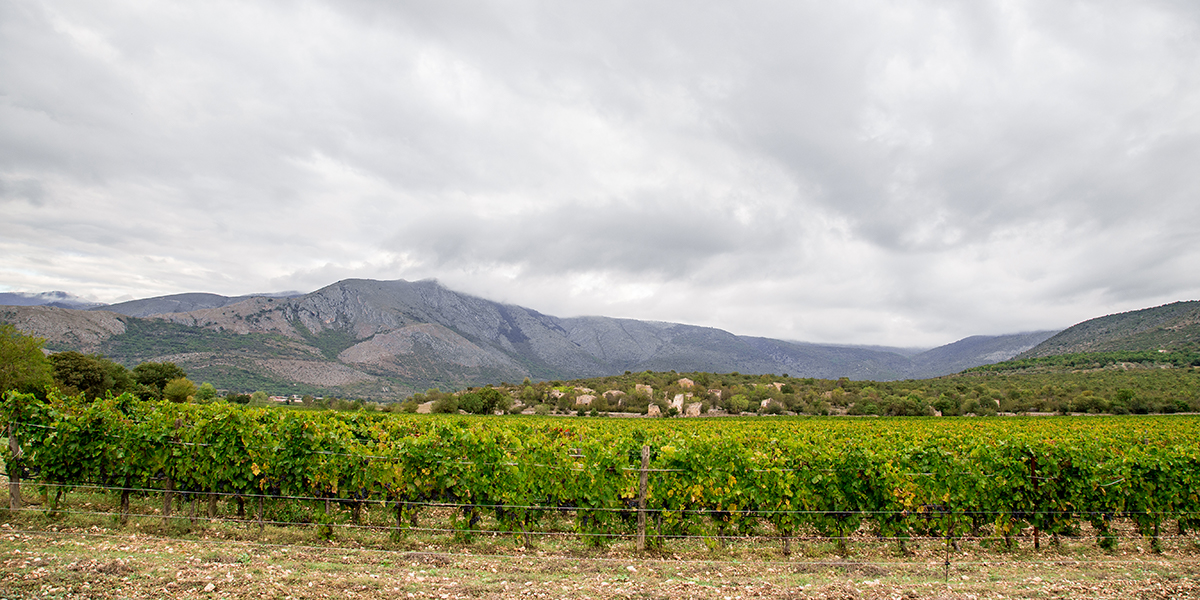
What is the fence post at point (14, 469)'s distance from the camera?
36.2 feet

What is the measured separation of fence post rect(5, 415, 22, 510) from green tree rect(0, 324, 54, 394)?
54641 millimetres

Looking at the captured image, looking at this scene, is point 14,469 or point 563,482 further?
point 563,482

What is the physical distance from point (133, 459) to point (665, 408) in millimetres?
101542

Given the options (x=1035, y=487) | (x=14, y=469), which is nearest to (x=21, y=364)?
(x=14, y=469)

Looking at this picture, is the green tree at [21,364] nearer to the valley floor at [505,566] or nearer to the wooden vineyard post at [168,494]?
the valley floor at [505,566]

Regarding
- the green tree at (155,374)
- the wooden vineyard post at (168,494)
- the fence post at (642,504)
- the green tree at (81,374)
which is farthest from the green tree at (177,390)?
the fence post at (642,504)

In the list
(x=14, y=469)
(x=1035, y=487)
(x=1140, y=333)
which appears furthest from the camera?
(x=1140, y=333)

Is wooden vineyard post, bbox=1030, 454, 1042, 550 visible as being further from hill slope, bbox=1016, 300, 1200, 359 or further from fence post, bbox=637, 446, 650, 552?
hill slope, bbox=1016, 300, 1200, 359

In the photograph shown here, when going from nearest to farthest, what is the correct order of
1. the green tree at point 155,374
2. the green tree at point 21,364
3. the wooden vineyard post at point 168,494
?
the wooden vineyard post at point 168,494, the green tree at point 21,364, the green tree at point 155,374

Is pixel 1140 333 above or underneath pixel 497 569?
above

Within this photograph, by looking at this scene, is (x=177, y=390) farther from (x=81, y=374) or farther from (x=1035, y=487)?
(x=1035, y=487)

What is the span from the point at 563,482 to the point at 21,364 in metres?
66.7

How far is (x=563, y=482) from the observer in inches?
449

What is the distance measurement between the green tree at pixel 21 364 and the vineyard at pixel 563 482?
184ft
